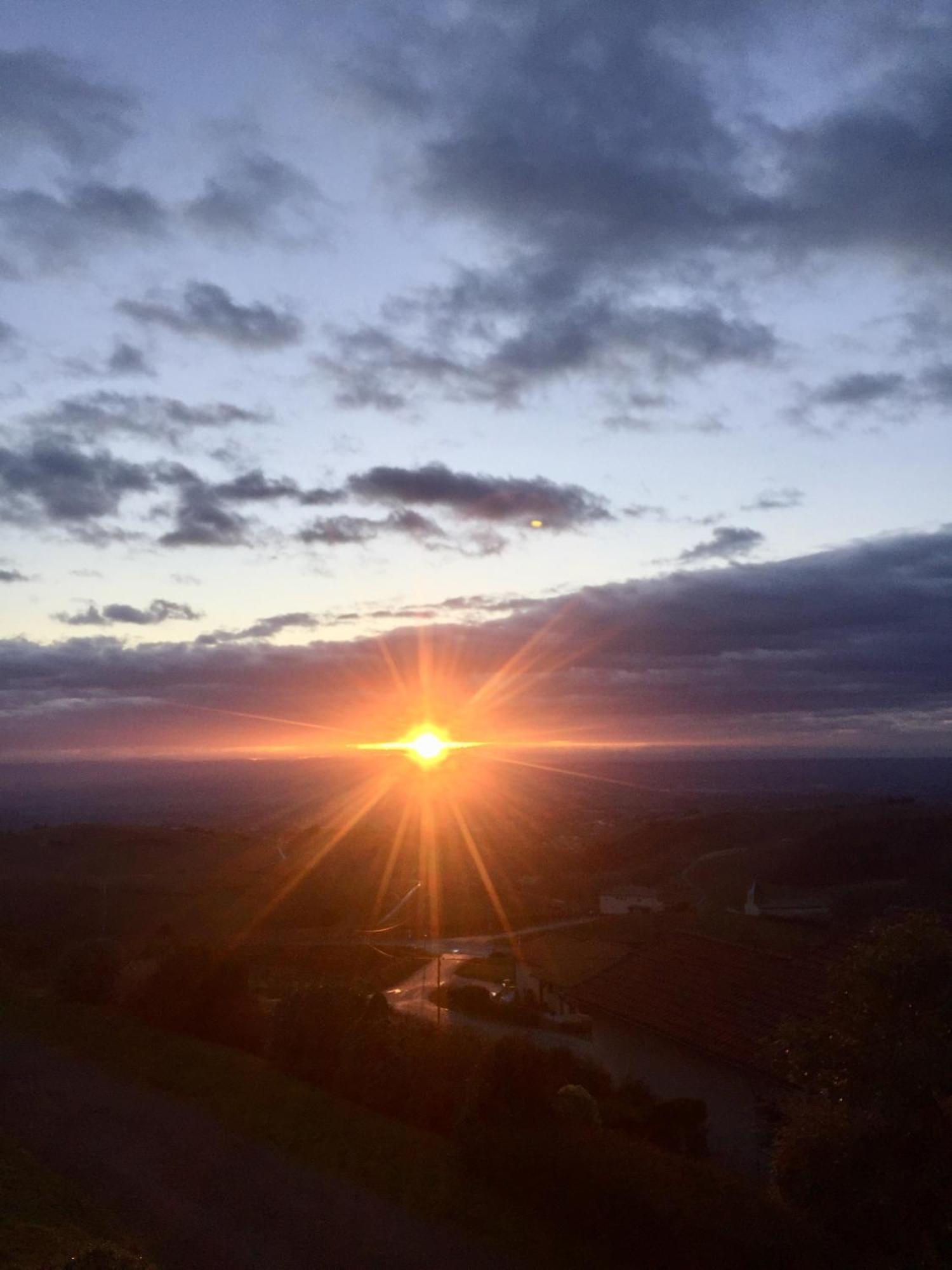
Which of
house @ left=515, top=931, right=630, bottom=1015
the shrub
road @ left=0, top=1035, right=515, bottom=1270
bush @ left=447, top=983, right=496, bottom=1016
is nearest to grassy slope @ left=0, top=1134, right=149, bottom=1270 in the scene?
road @ left=0, top=1035, right=515, bottom=1270

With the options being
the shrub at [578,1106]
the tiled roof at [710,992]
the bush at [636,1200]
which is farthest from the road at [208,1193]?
the tiled roof at [710,992]

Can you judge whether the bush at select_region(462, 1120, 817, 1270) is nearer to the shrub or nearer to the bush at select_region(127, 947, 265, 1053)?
the shrub

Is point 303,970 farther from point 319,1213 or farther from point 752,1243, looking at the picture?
point 752,1243

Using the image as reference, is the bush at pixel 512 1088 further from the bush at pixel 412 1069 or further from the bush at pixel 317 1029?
the bush at pixel 317 1029

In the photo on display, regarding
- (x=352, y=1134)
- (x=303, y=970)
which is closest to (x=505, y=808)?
(x=303, y=970)

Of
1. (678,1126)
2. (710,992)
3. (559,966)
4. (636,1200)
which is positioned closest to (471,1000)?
(559,966)

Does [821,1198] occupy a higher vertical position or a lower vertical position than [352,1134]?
higher

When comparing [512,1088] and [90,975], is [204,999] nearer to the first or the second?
[90,975]
